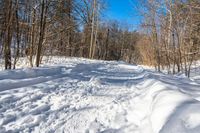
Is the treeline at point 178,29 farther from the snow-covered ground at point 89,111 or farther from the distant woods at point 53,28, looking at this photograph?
the snow-covered ground at point 89,111

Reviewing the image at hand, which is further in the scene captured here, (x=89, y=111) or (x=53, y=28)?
(x=53, y=28)

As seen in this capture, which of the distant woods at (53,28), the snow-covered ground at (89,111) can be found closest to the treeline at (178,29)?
the distant woods at (53,28)

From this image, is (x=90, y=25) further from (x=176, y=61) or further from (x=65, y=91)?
(x=65, y=91)

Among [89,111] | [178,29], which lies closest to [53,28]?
[178,29]

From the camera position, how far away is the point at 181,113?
10.2 feet

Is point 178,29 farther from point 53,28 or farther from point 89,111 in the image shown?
point 89,111

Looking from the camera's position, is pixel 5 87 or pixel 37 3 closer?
pixel 5 87

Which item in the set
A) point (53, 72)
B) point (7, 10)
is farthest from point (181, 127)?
point (7, 10)

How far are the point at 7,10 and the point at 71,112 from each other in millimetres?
6512

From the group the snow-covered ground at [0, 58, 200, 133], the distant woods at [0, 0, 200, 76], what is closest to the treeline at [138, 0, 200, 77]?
the distant woods at [0, 0, 200, 76]

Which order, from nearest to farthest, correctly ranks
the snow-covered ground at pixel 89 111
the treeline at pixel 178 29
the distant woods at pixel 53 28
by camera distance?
the snow-covered ground at pixel 89 111, the distant woods at pixel 53 28, the treeline at pixel 178 29

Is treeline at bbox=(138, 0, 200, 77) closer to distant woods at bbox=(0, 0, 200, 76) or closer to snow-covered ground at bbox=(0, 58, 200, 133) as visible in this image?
distant woods at bbox=(0, 0, 200, 76)

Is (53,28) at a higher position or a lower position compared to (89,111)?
higher

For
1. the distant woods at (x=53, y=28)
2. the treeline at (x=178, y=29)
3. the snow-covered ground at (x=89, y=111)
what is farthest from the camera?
the treeline at (x=178, y=29)
